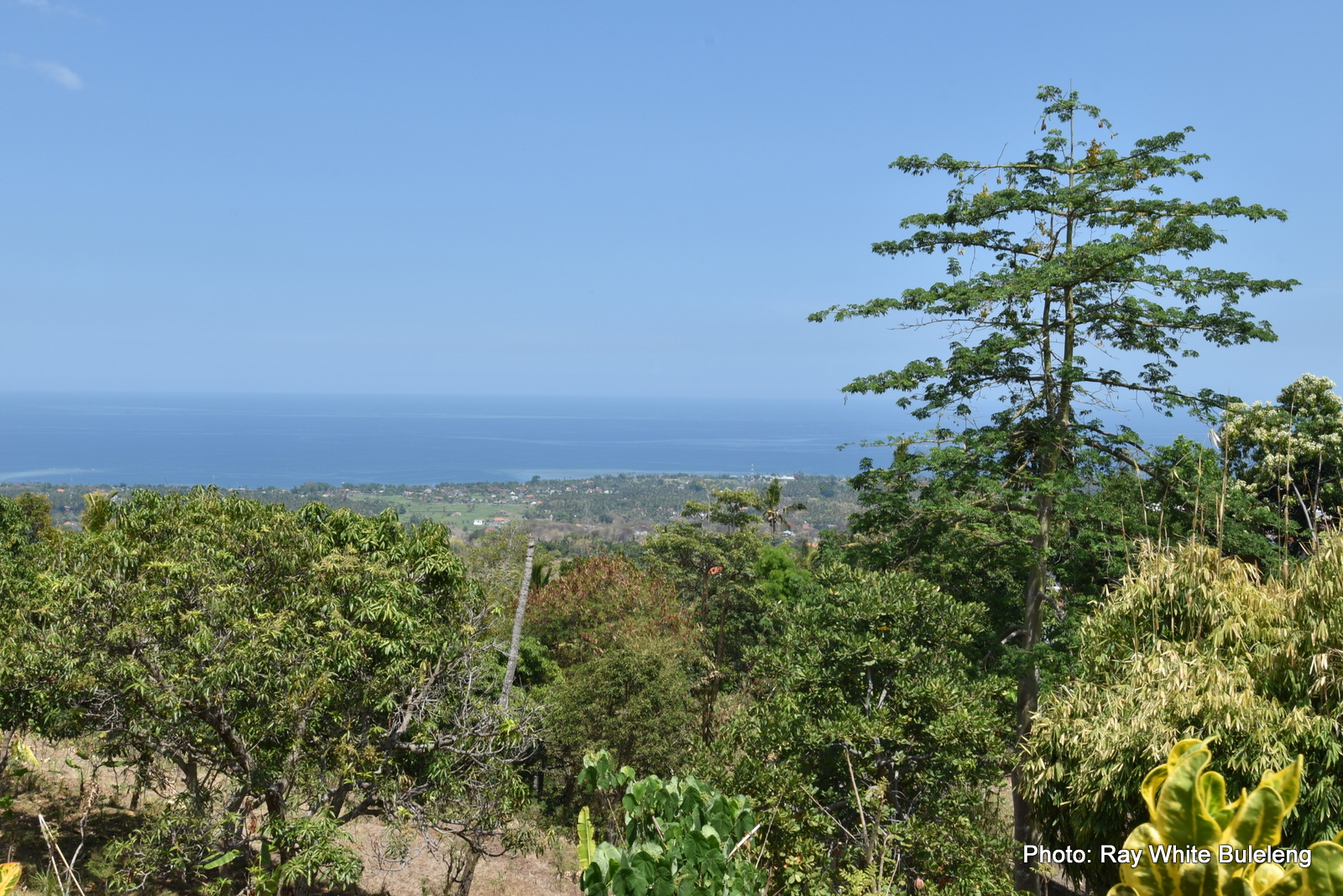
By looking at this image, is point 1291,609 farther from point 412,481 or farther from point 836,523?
point 412,481

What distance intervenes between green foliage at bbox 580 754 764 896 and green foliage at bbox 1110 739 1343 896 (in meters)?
1.45

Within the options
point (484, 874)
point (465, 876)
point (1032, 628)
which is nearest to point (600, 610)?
point (484, 874)

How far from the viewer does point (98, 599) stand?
23.1ft

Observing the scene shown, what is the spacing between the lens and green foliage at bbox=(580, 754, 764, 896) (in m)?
2.97

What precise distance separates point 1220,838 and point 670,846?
72.4 inches

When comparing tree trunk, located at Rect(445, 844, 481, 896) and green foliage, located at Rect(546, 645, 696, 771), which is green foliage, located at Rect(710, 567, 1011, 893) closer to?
tree trunk, located at Rect(445, 844, 481, 896)

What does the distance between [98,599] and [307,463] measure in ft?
576

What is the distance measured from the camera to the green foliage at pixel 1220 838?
203cm

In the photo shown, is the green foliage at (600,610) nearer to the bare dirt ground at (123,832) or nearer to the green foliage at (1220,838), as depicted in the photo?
the bare dirt ground at (123,832)

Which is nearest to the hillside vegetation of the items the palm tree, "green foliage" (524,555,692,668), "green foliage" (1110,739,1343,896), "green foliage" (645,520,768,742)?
"green foliage" (1110,739,1343,896)

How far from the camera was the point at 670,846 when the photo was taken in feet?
10.4

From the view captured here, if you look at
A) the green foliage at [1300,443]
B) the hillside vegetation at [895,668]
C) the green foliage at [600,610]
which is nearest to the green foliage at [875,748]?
the hillside vegetation at [895,668]

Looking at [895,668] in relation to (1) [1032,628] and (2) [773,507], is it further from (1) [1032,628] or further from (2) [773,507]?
(2) [773,507]

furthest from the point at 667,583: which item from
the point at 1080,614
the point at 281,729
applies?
the point at 281,729
